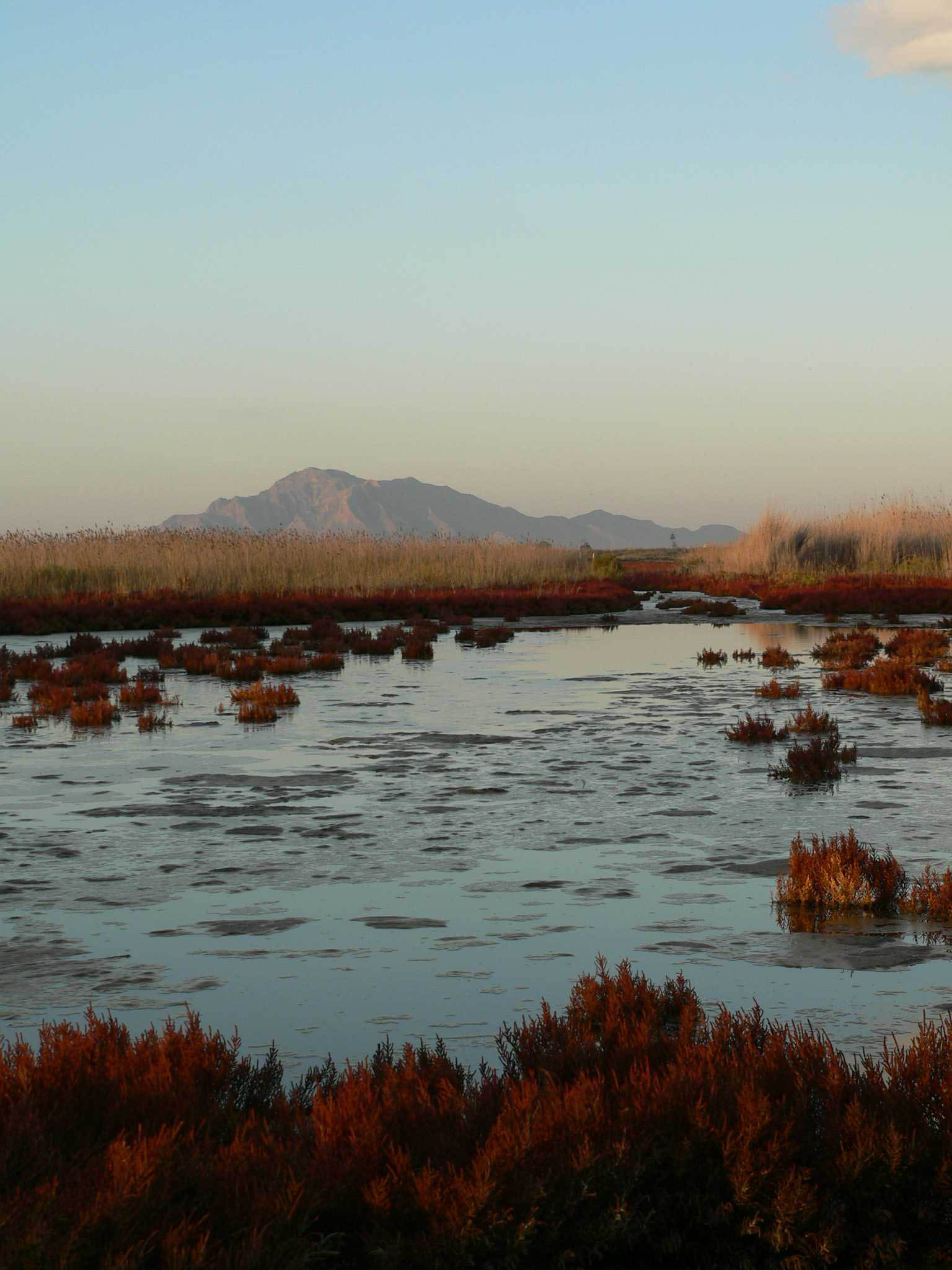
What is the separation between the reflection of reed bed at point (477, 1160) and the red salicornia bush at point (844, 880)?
2328 mm

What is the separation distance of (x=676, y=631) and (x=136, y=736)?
16889mm

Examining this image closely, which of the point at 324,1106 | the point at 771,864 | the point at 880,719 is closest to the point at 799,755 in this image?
the point at 771,864

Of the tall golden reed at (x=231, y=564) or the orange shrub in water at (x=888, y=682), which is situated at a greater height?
the tall golden reed at (x=231, y=564)

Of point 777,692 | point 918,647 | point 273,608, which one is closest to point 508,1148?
point 777,692

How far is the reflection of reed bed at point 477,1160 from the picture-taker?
9.37 feet

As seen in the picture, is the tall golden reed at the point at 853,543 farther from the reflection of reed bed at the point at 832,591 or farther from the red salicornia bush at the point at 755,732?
the red salicornia bush at the point at 755,732

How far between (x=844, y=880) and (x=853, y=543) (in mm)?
43255

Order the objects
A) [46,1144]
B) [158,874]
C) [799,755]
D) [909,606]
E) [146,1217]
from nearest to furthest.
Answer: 1. [146,1217]
2. [46,1144]
3. [158,874]
4. [799,755]
5. [909,606]

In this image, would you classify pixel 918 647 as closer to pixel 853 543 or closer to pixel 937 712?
pixel 937 712

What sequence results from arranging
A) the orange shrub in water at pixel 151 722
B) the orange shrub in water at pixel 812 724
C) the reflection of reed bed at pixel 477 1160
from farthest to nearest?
the orange shrub in water at pixel 151 722 → the orange shrub in water at pixel 812 724 → the reflection of reed bed at pixel 477 1160

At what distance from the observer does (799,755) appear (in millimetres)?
9703

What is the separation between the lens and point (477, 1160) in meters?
3.01

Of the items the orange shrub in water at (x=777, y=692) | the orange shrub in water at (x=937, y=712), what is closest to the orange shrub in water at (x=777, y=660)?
the orange shrub in water at (x=777, y=692)

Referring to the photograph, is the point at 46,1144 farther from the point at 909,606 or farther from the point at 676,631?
the point at 909,606
